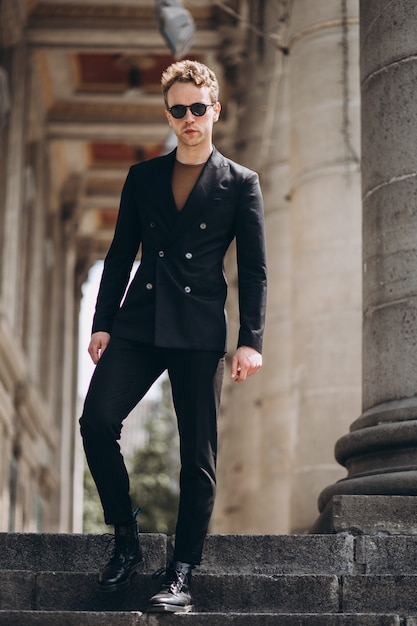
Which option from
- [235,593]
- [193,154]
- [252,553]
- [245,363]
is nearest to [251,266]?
[245,363]

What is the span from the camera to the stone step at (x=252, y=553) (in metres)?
6.44

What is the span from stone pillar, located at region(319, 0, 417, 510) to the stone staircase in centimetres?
93

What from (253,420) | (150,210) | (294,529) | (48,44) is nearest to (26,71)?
(48,44)

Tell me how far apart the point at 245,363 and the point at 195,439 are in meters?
0.41

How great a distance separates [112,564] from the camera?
235 inches

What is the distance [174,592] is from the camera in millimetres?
5773

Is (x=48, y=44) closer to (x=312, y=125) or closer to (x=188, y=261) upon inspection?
(x=312, y=125)

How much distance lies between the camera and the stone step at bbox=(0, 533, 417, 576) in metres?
6.44

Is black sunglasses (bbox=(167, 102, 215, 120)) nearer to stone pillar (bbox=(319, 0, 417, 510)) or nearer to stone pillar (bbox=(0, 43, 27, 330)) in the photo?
stone pillar (bbox=(319, 0, 417, 510))

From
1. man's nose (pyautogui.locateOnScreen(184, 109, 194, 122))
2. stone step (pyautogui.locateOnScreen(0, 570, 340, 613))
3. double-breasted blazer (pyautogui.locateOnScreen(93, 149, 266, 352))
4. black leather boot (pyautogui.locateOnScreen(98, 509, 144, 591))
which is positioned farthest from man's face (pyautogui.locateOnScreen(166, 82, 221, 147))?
stone step (pyautogui.locateOnScreen(0, 570, 340, 613))

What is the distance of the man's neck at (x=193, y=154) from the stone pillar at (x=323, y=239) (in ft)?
19.6

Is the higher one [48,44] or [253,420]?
[48,44]

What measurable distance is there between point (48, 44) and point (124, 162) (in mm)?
10260

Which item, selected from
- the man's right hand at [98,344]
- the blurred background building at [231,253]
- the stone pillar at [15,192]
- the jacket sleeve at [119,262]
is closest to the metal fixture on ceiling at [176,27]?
the blurred background building at [231,253]
